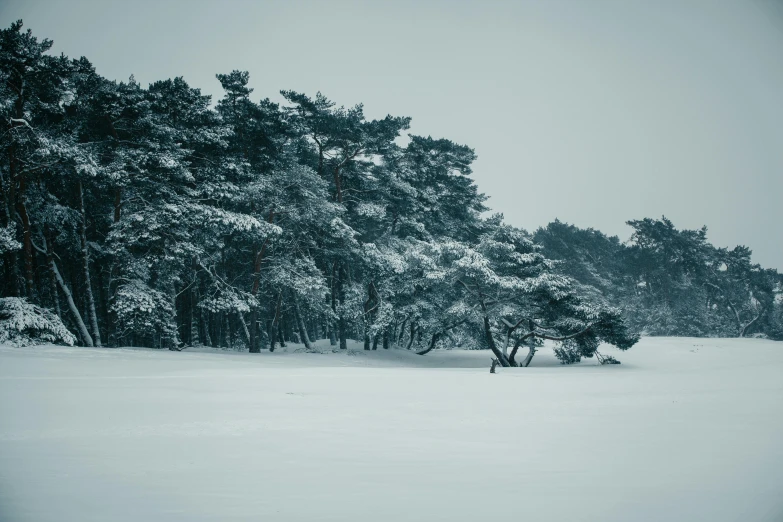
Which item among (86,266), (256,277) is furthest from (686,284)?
(86,266)

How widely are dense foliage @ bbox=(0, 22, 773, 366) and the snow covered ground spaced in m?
8.43

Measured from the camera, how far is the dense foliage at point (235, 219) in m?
18.6

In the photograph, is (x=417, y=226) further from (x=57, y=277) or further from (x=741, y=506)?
(x=741, y=506)

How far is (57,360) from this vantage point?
45.5 ft

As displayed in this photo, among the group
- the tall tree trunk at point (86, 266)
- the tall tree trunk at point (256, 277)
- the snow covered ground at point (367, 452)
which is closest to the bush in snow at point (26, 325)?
the tall tree trunk at point (86, 266)

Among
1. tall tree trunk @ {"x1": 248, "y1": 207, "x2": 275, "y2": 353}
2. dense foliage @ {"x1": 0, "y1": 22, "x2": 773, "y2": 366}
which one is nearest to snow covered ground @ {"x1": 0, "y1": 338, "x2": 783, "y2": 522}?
dense foliage @ {"x1": 0, "y1": 22, "x2": 773, "y2": 366}

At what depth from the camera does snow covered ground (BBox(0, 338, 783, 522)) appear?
14.5 ft

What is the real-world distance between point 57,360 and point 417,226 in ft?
69.4

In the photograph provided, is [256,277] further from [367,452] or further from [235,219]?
[367,452]

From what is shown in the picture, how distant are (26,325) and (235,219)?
8.73 m

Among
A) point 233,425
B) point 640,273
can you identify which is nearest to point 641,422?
point 233,425

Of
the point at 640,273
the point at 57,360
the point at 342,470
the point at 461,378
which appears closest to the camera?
the point at 342,470

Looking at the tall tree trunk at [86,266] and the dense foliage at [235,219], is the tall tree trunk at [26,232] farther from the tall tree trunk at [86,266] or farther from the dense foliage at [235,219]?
the tall tree trunk at [86,266]

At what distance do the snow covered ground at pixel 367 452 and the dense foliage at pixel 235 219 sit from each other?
8.43m
